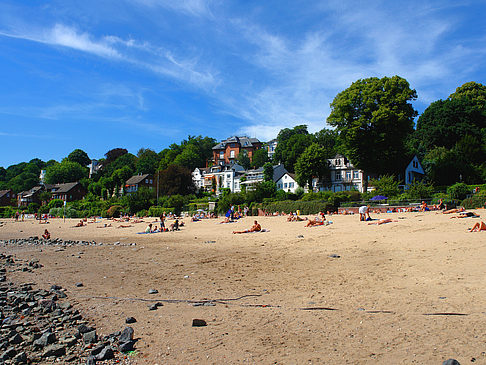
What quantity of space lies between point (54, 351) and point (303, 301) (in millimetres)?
4804

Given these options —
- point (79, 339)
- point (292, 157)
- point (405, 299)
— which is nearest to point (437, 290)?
point (405, 299)

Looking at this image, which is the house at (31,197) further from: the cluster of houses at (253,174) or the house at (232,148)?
the house at (232,148)

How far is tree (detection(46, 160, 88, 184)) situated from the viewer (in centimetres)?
12469

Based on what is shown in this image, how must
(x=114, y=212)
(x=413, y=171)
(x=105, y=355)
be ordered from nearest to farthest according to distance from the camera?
(x=105, y=355)
(x=413, y=171)
(x=114, y=212)

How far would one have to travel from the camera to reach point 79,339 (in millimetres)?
5906

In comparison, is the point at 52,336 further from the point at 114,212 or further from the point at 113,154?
the point at 113,154

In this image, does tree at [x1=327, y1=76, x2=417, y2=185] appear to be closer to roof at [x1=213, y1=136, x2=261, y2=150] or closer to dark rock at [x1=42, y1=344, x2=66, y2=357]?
dark rock at [x1=42, y1=344, x2=66, y2=357]

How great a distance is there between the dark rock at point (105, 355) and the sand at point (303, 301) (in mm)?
340

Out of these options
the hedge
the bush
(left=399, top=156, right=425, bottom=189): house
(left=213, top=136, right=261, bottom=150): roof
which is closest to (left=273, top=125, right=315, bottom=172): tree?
(left=213, top=136, right=261, bottom=150): roof

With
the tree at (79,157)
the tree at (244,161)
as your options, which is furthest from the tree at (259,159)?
the tree at (79,157)

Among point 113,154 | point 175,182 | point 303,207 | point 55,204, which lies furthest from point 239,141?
point 303,207

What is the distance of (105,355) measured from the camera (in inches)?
203

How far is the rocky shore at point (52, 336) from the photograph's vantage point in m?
5.22

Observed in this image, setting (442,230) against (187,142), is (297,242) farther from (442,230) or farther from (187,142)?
(187,142)
